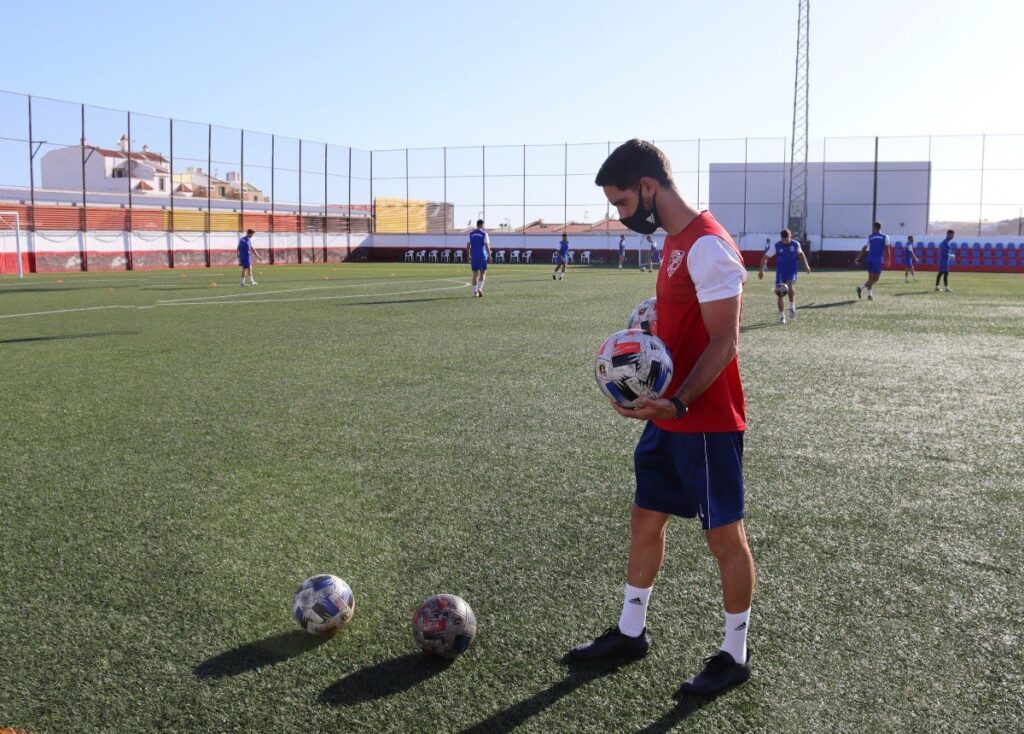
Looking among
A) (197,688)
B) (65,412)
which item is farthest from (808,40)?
(197,688)

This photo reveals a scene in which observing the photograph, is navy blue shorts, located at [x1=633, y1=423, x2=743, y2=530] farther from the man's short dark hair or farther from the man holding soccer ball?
the man's short dark hair

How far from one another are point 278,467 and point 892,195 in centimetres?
5939

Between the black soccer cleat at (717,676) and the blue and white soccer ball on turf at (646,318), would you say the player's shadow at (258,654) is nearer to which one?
the black soccer cleat at (717,676)

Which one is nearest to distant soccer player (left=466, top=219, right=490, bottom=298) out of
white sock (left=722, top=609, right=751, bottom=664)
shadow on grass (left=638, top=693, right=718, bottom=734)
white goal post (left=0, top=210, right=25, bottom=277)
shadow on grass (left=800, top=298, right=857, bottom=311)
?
shadow on grass (left=800, top=298, right=857, bottom=311)

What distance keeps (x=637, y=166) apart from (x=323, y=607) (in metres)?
2.21

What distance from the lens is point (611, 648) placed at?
3629 millimetres

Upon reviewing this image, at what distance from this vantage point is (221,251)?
48344 mm

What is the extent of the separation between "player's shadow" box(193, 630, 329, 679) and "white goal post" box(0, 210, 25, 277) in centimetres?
3561

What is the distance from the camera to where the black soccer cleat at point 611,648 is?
3613 millimetres

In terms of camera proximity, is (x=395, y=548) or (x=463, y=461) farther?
(x=463, y=461)

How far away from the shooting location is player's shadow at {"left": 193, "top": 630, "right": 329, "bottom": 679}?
3514 mm

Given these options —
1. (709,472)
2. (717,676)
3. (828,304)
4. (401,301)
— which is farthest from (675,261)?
(828,304)

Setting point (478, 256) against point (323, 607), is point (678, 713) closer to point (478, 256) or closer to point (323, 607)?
point (323, 607)

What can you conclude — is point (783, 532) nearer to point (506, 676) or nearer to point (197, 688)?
point (506, 676)
